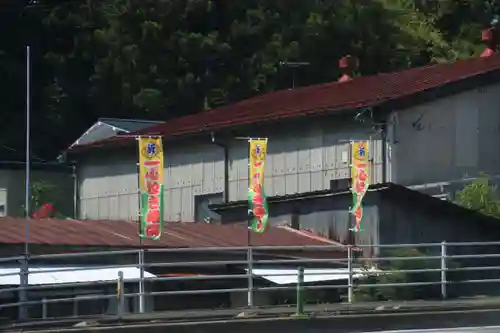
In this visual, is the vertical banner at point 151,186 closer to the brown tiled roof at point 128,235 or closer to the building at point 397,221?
the brown tiled roof at point 128,235

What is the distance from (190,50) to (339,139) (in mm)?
21891

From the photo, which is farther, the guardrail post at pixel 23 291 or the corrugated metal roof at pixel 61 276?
the corrugated metal roof at pixel 61 276

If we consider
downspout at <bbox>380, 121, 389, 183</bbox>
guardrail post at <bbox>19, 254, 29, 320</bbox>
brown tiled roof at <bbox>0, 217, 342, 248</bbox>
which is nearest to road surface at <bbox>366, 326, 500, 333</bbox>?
guardrail post at <bbox>19, 254, 29, 320</bbox>

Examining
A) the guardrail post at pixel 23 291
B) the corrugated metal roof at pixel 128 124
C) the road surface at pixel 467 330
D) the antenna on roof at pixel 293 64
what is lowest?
the road surface at pixel 467 330

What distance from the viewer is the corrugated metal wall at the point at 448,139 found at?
2936 cm

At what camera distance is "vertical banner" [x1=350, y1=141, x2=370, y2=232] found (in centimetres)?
2577

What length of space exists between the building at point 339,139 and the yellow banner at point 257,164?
136 inches

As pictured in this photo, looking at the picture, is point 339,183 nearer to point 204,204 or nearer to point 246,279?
point 204,204

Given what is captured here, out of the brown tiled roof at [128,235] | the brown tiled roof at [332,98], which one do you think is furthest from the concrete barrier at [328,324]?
the brown tiled roof at [332,98]

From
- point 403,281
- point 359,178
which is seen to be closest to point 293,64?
point 359,178

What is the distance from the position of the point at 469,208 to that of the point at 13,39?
102 ft

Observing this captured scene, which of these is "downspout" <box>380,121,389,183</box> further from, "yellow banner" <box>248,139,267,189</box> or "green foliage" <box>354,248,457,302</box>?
"green foliage" <box>354,248,457,302</box>

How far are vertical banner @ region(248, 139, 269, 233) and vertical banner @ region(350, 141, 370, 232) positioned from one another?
2034 mm

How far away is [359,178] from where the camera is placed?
26016 millimetres
